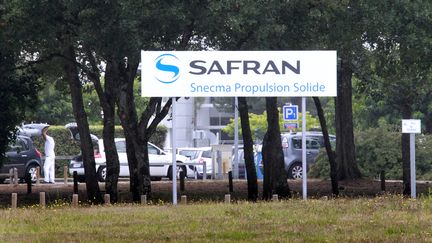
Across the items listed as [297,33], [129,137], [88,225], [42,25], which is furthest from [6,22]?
[88,225]

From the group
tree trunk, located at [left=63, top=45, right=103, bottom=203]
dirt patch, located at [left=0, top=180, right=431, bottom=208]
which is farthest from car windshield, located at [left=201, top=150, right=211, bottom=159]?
tree trunk, located at [left=63, top=45, right=103, bottom=203]

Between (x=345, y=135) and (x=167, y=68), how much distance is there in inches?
587

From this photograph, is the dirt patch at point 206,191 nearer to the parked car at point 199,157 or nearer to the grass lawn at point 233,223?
the parked car at point 199,157

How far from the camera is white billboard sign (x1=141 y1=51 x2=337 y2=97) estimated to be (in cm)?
2189

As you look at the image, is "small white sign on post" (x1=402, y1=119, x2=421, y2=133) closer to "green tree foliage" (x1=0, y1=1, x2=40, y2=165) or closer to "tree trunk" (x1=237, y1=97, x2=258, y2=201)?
"tree trunk" (x1=237, y1=97, x2=258, y2=201)

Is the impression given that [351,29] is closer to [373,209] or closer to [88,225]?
[373,209]

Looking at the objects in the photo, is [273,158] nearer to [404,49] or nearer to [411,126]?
[411,126]

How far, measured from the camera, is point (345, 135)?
118ft

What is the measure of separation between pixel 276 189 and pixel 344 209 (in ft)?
30.7

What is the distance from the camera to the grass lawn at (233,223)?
1447cm

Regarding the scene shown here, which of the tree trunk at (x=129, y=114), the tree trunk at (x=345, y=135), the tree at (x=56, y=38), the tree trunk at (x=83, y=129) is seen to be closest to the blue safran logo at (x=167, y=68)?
the tree at (x=56, y=38)

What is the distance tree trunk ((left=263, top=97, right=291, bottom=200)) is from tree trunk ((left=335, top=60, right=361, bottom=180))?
23.7 ft

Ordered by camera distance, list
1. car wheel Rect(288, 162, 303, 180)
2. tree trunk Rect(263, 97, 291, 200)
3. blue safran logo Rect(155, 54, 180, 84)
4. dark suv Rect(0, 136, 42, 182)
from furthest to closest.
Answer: car wheel Rect(288, 162, 303, 180), dark suv Rect(0, 136, 42, 182), tree trunk Rect(263, 97, 291, 200), blue safran logo Rect(155, 54, 180, 84)

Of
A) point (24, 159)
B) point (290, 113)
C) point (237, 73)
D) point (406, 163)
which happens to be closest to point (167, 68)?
point (237, 73)
